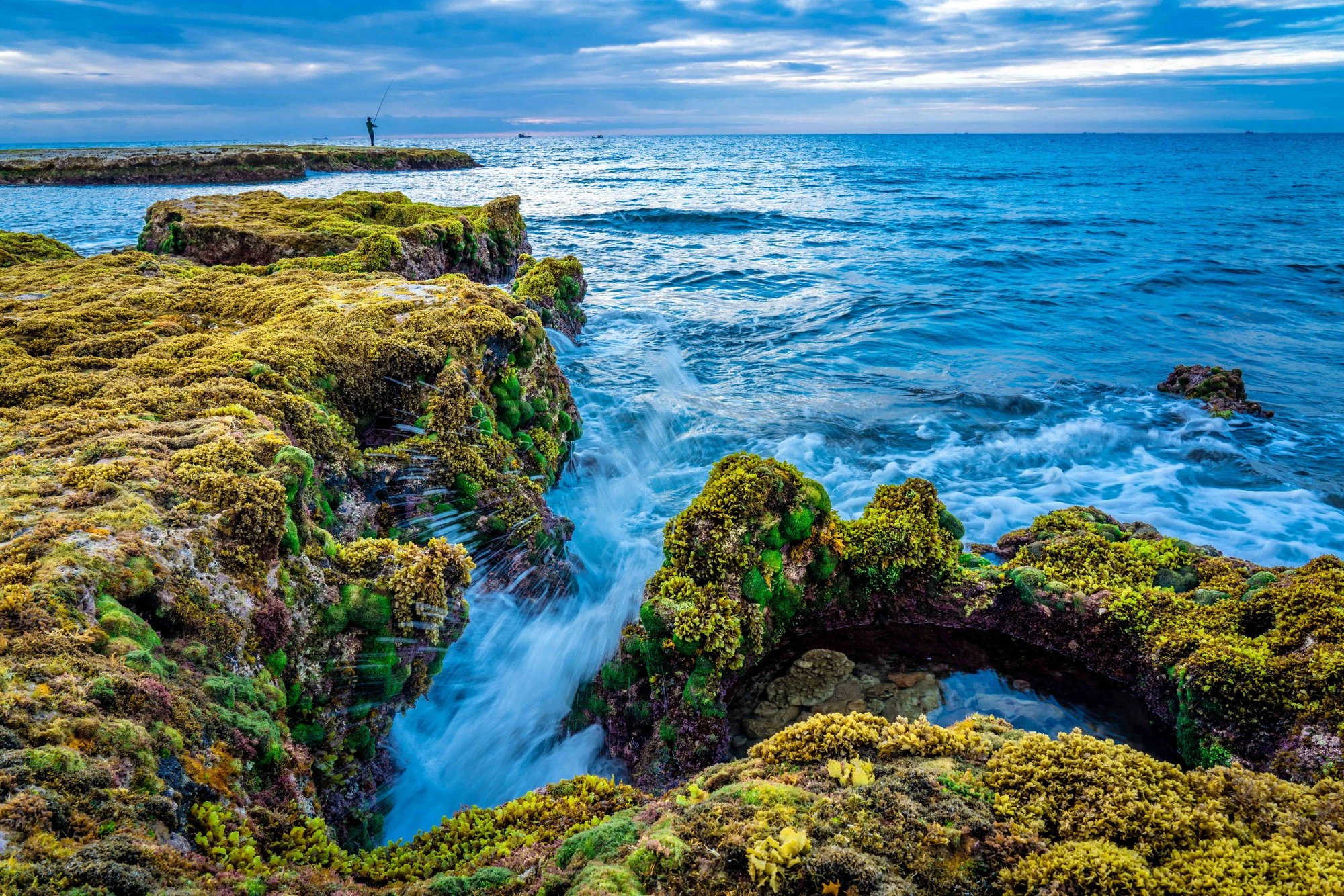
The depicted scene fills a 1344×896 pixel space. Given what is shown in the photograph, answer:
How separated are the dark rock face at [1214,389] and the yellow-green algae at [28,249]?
25.2m

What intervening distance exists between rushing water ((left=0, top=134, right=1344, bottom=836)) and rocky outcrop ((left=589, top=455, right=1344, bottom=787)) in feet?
4.08

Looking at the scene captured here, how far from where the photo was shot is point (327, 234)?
14.5 meters

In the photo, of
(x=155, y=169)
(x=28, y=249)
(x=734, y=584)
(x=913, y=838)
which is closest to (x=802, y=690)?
(x=734, y=584)

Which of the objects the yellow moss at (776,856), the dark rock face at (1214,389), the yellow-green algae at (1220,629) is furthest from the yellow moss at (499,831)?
the dark rock face at (1214,389)

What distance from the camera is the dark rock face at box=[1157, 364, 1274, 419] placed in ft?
49.6

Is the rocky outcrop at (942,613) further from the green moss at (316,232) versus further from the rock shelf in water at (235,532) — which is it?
the green moss at (316,232)

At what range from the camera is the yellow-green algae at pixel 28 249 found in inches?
496

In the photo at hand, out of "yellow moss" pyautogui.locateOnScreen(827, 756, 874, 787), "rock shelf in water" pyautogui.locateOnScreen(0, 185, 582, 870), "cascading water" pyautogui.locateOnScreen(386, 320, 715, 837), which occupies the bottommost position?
"cascading water" pyautogui.locateOnScreen(386, 320, 715, 837)

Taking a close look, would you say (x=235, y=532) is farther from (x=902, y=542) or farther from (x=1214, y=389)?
(x=1214, y=389)

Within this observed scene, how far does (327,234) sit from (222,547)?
1228cm

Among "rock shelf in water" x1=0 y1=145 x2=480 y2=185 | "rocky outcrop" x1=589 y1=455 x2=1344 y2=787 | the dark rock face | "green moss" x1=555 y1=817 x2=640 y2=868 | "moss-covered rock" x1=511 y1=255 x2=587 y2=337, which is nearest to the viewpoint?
"green moss" x1=555 y1=817 x2=640 y2=868

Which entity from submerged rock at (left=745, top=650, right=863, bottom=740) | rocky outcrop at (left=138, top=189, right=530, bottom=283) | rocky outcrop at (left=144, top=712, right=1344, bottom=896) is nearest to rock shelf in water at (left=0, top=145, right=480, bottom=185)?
rocky outcrop at (left=138, top=189, right=530, bottom=283)

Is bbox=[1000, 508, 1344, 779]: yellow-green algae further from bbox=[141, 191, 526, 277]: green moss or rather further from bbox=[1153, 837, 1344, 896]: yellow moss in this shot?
bbox=[141, 191, 526, 277]: green moss

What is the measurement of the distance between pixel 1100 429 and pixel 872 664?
442 inches
